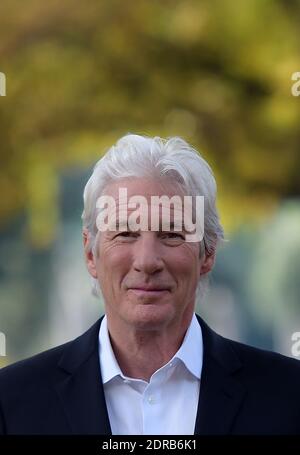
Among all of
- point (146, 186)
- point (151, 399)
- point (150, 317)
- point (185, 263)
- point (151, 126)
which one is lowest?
point (151, 399)

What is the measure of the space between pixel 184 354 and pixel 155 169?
14.5 inches

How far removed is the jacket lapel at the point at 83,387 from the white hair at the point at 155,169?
0.21m

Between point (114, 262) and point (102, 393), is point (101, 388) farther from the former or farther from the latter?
point (114, 262)

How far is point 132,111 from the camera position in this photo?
2.45 m

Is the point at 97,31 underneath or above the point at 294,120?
above

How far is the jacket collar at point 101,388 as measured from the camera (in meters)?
1.36

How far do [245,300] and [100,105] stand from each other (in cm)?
82

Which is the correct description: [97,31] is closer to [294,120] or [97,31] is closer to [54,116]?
[54,116]

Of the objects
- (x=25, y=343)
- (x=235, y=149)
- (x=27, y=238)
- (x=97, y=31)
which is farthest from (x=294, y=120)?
(x=25, y=343)

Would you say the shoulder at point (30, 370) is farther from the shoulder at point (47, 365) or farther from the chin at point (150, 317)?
the chin at point (150, 317)

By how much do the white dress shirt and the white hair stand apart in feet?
0.74

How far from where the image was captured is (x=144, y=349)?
1417 millimetres

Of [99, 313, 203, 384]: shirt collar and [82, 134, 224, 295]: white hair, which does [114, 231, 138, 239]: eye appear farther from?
[99, 313, 203, 384]: shirt collar

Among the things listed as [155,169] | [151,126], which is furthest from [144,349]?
[151,126]
